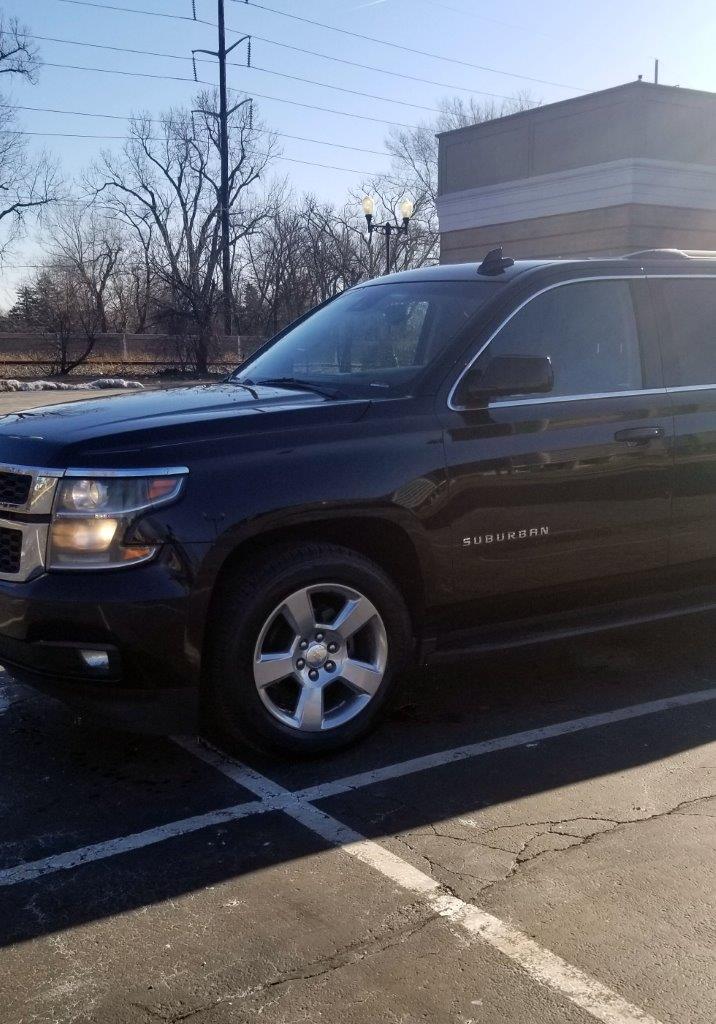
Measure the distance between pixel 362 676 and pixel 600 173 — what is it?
2169cm

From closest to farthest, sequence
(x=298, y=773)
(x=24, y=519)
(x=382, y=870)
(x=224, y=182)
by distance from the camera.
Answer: (x=382, y=870), (x=24, y=519), (x=298, y=773), (x=224, y=182)

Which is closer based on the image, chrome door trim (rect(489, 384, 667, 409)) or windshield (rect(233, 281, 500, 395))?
chrome door trim (rect(489, 384, 667, 409))

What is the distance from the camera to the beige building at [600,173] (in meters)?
22.9

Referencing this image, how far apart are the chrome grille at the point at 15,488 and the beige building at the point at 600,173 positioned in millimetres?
21307

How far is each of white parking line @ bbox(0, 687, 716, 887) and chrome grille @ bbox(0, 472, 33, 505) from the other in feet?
4.10

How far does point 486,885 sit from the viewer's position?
10.6ft

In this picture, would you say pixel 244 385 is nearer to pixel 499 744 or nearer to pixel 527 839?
pixel 499 744

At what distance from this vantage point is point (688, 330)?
5.16 metres

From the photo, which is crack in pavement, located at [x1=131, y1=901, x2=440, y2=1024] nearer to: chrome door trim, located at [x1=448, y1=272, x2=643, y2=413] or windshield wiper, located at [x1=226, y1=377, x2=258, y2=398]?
chrome door trim, located at [x1=448, y1=272, x2=643, y2=413]

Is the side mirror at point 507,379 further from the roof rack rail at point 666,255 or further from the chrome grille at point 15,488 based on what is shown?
the chrome grille at point 15,488

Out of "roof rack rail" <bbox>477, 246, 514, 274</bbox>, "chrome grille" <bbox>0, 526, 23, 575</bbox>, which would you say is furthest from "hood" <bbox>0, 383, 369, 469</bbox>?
"roof rack rail" <bbox>477, 246, 514, 274</bbox>

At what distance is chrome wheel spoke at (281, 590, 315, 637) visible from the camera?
13.2 feet

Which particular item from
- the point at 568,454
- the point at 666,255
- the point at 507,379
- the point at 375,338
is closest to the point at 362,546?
the point at 507,379

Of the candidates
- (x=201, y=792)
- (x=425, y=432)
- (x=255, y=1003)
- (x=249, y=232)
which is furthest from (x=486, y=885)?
(x=249, y=232)
